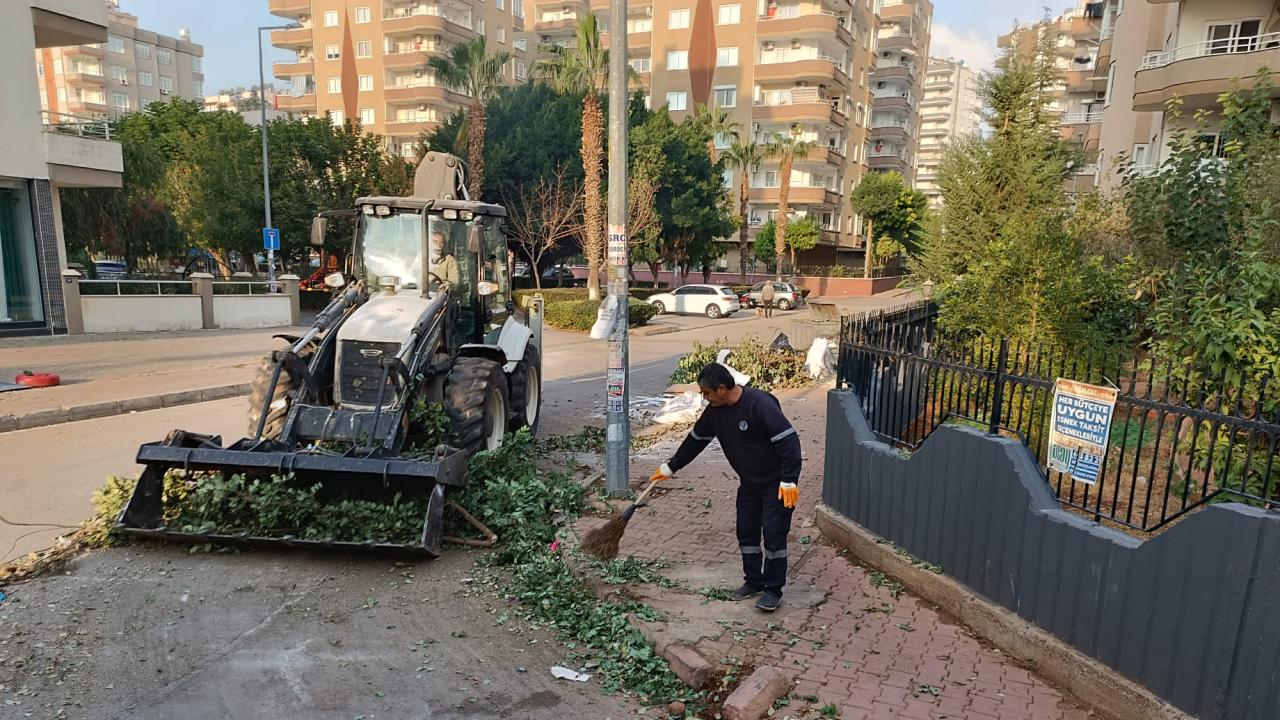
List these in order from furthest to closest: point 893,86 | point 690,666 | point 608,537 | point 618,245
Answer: point 893,86, point 618,245, point 608,537, point 690,666

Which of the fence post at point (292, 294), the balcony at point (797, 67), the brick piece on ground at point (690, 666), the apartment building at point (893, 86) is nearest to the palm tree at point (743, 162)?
the balcony at point (797, 67)

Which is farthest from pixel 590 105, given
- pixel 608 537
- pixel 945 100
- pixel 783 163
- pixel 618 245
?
pixel 945 100

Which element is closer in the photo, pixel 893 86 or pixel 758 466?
pixel 758 466

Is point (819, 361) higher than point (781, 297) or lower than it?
higher

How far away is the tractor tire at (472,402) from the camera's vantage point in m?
6.89

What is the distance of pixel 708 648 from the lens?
14.2 feet

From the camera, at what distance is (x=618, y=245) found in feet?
22.2

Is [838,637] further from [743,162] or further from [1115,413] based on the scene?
[743,162]

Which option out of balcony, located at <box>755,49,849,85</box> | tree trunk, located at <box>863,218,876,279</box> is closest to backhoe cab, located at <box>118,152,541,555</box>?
tree trunk, located at <box>863,218,876,279</box>

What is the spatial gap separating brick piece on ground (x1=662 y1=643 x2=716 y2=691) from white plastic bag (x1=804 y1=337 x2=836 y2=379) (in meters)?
9.87

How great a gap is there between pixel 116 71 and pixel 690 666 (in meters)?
93.3

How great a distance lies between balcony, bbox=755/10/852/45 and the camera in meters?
48.7

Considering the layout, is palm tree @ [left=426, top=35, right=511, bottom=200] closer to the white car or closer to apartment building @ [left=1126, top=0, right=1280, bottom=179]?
the white car

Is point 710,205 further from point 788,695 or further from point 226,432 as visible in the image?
point 788,695
